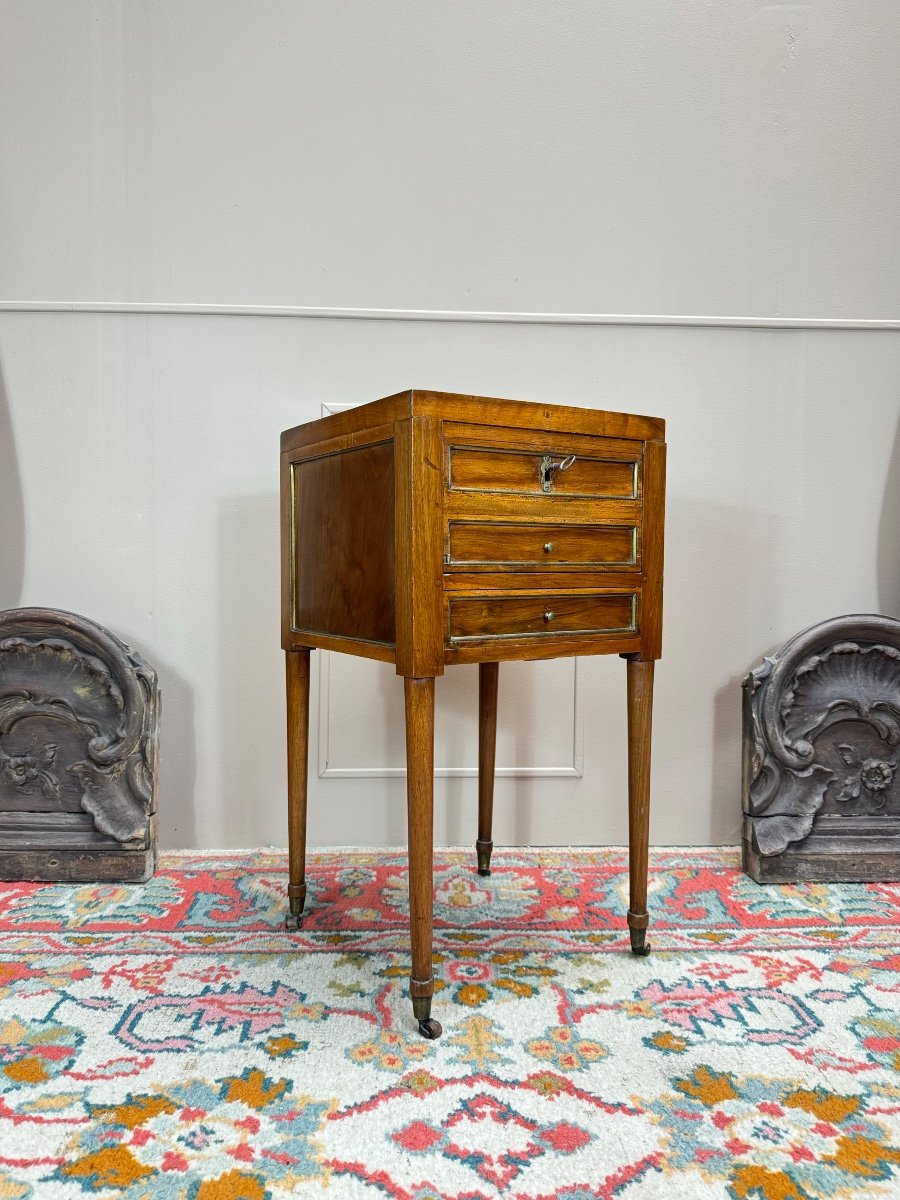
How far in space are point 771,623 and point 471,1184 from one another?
1.49m

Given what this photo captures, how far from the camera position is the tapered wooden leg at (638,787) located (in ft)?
4.65

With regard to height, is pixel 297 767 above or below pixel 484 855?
above

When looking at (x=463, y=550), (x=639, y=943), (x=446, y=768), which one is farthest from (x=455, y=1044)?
(x=446, y=768)

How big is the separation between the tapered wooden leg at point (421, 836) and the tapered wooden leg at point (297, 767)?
419mm

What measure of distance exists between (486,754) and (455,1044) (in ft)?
2.24

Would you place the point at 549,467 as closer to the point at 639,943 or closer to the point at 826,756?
the point at 639,943

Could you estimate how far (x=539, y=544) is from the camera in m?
1.26

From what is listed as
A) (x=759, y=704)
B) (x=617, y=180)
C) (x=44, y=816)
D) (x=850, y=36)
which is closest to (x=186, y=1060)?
(x=44, y=816)

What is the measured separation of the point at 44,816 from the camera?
1.78 metres

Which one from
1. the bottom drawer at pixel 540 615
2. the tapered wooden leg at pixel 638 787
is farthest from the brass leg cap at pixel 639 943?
the bottom drawer at pixel 540 615

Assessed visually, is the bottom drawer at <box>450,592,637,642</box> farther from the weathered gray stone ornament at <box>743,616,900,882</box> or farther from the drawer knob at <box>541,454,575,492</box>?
the weathered gray stone ornament at <box>743,616,900,882</box>

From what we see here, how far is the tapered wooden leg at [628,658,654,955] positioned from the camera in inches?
55.8

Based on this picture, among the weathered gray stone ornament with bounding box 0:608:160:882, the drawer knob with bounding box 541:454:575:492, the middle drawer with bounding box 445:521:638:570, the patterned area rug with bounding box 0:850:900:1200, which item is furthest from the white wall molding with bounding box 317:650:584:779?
the drawer knob with bounding box 541:454:575:492

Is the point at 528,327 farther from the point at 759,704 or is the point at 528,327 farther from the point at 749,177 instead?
the point at 759,704
